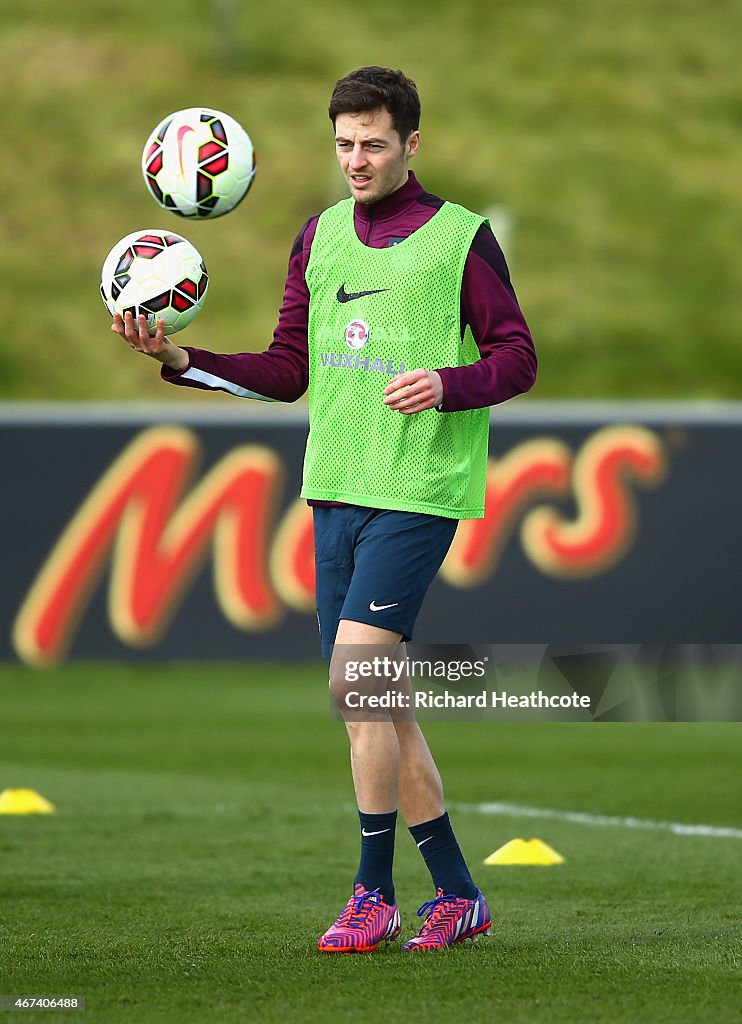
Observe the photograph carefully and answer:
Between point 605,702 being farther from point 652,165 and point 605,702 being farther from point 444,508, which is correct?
point 652,165

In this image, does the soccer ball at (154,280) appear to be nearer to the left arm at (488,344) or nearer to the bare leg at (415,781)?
the left arm at (488,344)

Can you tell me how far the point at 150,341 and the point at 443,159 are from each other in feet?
105

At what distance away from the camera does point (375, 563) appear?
461 cm

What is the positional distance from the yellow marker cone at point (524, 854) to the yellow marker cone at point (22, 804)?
2.28 metres

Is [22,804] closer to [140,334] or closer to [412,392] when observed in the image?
[140,334]

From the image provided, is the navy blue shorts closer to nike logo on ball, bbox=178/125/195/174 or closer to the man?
the man

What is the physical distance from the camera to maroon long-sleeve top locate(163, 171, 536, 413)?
15.0ft

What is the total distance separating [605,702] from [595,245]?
74.3 feet

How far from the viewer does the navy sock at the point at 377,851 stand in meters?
4.66

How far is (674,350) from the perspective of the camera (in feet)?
100
